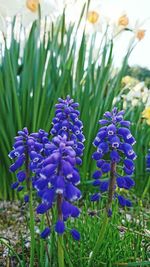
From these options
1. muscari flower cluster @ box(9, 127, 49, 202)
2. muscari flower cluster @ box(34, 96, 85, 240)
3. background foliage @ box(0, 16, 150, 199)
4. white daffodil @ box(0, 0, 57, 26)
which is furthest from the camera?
background foliage @ box(0, 16, 150, 199)

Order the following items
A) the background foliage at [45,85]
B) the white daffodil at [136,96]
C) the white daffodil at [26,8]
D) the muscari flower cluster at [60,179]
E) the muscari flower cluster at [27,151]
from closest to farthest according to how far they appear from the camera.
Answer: the muscari flower cluster at [60,179], the muscari flower cluster at [27,151], the white daffodil at [26,8], the background foliage at [45,85], the white daffodil at [136,96]

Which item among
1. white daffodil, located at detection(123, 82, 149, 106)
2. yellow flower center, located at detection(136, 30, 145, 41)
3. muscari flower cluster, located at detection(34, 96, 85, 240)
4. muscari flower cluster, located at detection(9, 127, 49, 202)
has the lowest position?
muscari flower cluster, located at detection(34, 96, 85, 240)

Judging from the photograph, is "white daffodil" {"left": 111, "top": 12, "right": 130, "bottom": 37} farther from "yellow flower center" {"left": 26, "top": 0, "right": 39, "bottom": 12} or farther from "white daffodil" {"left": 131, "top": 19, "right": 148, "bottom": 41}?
"yellow flower center" {"left": 26, "top": 0, "right": 39, "bottom": 12}

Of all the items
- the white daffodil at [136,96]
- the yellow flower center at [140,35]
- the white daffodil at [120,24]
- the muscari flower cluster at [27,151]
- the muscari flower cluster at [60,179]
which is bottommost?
the muscari flower cluster at [60,179]

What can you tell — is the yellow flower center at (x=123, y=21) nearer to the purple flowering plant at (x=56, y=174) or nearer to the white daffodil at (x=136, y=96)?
the white daffodil at (x=136, y=96)

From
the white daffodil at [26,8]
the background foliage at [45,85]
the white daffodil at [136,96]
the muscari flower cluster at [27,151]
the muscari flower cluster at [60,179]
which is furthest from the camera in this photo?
the white daffodil at [136,96]

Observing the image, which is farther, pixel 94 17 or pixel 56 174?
pixel 94 17

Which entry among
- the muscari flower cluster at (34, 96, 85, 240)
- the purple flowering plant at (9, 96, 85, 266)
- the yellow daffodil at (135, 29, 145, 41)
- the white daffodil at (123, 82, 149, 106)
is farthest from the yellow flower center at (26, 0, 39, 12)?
the muscari flower cluster at (34, 96, 85, 240)

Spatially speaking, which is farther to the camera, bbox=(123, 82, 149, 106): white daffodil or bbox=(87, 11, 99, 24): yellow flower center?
bbox=(123, 82, 149, 106): white daffodil

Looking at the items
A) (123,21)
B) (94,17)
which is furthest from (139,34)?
(94,17)

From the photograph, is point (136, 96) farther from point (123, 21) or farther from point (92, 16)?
point (92, 16)

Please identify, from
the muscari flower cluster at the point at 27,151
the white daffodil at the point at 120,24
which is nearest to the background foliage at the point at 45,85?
the white daffodil at the point at 120,24

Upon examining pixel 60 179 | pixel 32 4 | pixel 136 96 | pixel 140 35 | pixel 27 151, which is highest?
pixel 32 4

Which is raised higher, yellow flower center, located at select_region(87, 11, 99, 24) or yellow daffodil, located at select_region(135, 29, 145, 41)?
yellow flower center, located at select_region(87, 11, 99, 24)
